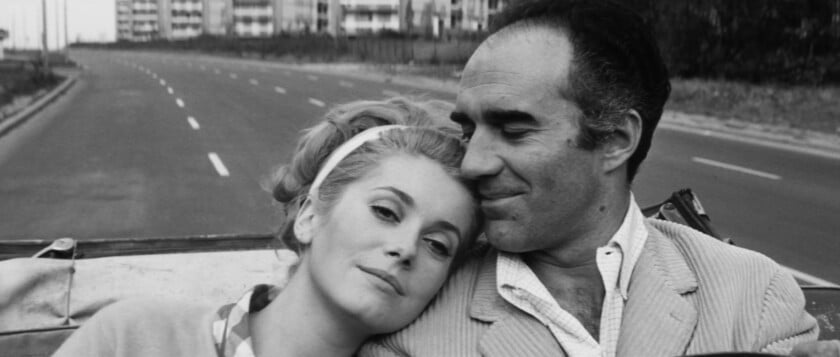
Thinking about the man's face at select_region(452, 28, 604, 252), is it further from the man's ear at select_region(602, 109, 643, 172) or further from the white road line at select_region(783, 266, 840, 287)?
the white road line at select_region(783, 266, 840, 287)

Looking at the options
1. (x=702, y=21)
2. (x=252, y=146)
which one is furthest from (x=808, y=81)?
(x=252, y=146)

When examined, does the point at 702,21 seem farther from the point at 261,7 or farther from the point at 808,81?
the point at 261,7

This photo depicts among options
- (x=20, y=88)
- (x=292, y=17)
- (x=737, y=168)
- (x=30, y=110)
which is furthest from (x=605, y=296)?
(x=292, y=17)

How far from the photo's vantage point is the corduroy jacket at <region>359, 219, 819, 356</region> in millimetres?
1964

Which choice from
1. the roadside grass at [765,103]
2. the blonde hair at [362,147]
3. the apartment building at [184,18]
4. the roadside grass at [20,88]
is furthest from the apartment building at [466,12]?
the blonde hair at [362,147]

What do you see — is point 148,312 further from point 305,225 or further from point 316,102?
point 316,102

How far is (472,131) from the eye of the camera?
2170 mm

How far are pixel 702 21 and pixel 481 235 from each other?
2758 centimetres

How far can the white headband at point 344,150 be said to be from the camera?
7.34 ft

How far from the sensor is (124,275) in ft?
9.53

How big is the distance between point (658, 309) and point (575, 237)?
25 centimetres

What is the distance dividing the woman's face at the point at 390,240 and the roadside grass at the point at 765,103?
15.2 m

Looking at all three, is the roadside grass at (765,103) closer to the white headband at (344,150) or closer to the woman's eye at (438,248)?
the white headband at (344,150)

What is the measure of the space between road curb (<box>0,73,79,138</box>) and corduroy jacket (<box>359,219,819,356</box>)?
53.8ft
